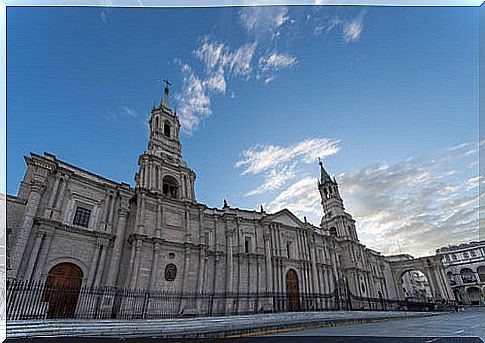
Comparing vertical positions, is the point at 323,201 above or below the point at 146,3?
above

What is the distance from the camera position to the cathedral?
1340 cm

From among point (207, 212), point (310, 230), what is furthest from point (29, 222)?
point (310, 230)

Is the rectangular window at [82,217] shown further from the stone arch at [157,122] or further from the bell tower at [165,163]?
the stone arch at [157,122]

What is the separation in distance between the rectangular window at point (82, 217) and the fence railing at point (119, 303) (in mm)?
3456

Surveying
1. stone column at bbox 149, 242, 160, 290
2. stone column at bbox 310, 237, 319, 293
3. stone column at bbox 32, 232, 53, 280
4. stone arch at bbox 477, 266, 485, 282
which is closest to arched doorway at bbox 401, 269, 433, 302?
stone arch at bbox 477, 266, 485, 282

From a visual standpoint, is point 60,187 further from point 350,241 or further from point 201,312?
point 350,241

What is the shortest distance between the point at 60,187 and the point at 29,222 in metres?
2.76

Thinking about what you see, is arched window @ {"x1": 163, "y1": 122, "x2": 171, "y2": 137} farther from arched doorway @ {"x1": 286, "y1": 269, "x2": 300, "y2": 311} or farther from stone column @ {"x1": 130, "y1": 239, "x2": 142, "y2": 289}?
arched doorway @ {"x1": 286, "y1": 269, "x2": 300, "y2": 311}

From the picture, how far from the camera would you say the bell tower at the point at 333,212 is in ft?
105

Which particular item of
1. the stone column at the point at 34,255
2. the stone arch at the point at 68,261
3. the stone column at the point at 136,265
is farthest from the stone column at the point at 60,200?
the stone column at the point at 136,265

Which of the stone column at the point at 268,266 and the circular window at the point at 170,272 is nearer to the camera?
the circular window at the point at 170,272

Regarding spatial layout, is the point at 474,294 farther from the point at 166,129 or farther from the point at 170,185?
the point at 166,129

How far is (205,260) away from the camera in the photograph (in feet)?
60.2

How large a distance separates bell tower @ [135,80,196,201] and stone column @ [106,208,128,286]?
224 centimetres
